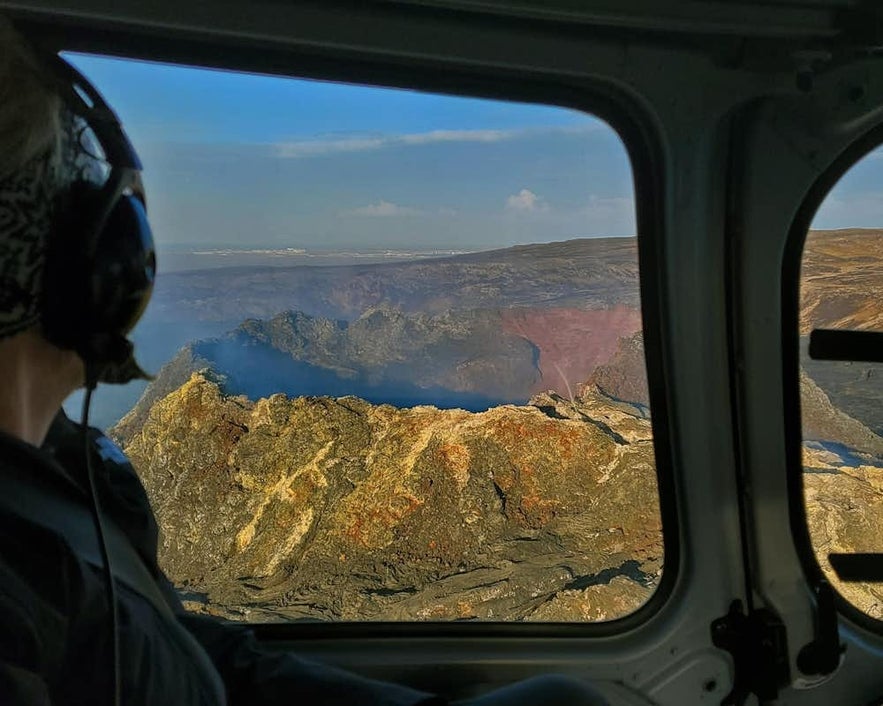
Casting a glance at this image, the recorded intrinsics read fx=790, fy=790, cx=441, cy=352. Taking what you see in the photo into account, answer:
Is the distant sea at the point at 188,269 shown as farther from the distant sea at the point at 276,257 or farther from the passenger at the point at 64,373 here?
the passenger at the point at 64,373

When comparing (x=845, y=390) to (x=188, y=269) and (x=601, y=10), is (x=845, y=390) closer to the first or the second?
(x=601, y=10)

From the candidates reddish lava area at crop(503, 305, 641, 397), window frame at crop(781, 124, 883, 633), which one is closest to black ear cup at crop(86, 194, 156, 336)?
reddish lava area at crop(503, 305, 641, 397)

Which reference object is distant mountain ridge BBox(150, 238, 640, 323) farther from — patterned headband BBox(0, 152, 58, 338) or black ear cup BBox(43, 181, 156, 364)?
patterned headband BBox(0, 152, 58, 338)

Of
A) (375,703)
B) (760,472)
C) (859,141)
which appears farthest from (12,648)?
(859,141)

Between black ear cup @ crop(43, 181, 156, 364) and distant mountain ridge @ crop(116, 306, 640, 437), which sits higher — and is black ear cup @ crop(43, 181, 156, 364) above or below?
above

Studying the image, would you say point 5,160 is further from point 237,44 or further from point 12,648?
point 237,44

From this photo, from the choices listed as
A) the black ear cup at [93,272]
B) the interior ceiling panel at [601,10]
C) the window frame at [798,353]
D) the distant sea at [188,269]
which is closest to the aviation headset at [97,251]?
the black ear cup at [93,272]
